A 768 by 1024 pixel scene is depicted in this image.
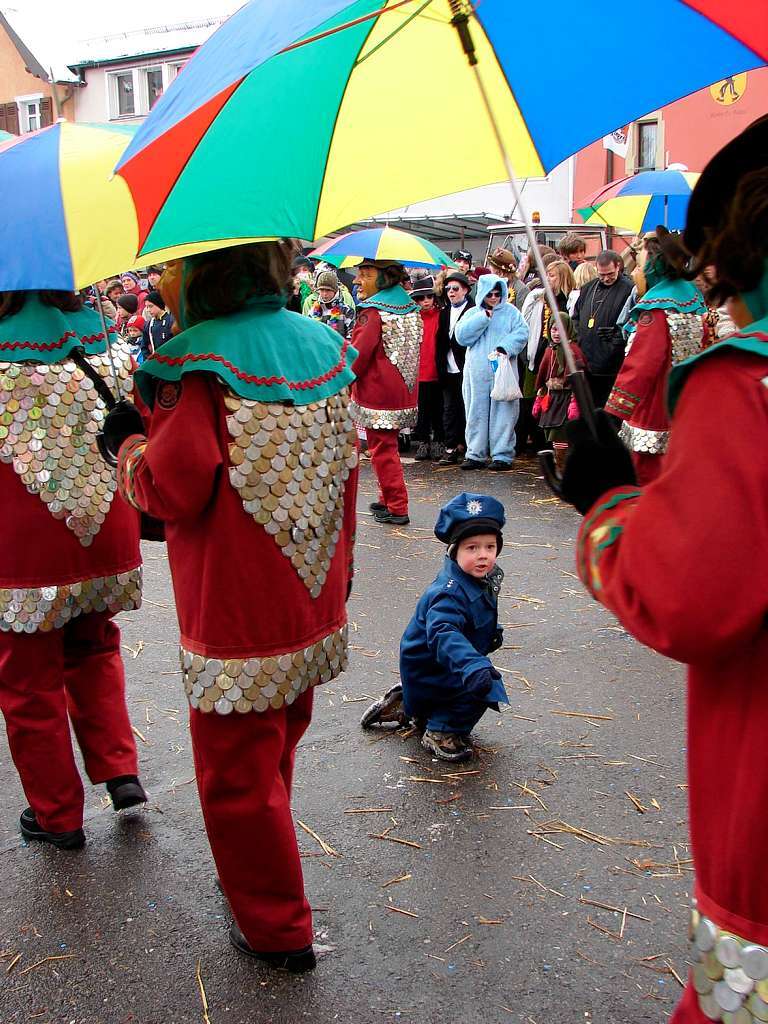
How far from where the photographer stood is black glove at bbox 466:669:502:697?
3783mm

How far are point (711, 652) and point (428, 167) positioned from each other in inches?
60.7

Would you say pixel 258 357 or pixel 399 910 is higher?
pixel 258 357

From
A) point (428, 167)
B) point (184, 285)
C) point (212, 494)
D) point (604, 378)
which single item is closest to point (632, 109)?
point (428, 167)

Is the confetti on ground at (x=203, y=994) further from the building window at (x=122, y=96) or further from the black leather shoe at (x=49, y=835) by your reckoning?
the building window at (x=122, y=96)

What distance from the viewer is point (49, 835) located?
11.6 ft

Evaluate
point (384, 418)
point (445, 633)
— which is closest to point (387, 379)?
point (384, 418)

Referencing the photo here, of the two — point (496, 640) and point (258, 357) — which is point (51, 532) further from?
point (496, 640)

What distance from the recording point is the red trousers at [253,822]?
270 centimetres

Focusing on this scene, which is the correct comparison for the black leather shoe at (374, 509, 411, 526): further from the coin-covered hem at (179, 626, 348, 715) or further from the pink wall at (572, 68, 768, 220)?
the pink wall at (572, 68, 768, 220)

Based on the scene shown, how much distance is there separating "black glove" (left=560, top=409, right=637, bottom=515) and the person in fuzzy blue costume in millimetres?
8605

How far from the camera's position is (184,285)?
2.69 m

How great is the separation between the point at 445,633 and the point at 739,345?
104 inches

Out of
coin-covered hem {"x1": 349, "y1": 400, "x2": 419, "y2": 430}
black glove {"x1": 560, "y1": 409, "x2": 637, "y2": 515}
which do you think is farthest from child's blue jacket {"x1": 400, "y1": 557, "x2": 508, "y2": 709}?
coin-covered hem {"x1": 349, "y1": 400, "x2": 419, "y2": 430}

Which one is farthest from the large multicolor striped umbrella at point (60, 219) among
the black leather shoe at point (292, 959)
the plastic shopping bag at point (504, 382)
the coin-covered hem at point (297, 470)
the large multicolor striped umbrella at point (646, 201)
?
the plastic shopping bag at point (504, 382)
